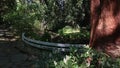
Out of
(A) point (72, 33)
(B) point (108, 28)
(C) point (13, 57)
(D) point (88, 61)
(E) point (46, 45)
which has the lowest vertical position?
(C) point (13, 57)

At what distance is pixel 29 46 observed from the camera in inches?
480

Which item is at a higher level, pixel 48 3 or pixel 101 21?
pixel 101 21

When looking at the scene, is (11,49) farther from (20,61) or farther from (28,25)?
(20,61)

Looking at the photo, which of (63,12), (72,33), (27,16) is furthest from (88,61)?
(63,12)

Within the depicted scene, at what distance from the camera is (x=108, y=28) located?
4.31 meters

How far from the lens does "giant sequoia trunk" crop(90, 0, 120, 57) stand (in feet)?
13.9

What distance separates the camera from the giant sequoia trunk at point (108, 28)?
4233mm

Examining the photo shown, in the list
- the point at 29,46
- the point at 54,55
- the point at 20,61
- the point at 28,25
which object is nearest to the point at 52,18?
the point at 28,25

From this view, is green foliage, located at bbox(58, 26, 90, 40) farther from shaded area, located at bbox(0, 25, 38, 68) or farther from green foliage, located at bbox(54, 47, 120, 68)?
green foliage, located at bbox(54, 47, 120, 68)

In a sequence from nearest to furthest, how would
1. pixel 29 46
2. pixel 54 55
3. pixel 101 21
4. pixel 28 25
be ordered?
pixel 101 21, pixel 54 55, pixel 29 46, pixel 28 25

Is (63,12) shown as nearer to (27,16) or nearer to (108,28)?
(27,16)

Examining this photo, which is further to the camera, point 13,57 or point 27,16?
point 27,16

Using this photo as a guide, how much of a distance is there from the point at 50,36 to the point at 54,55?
23.9 ft

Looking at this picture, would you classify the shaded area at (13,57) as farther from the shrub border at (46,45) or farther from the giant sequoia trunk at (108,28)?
the giant sequoia trunk at (108,28)
